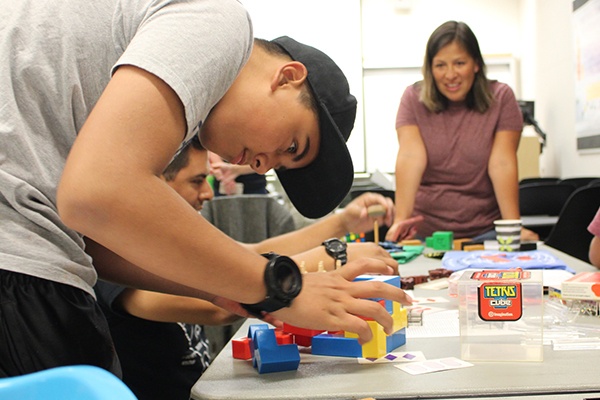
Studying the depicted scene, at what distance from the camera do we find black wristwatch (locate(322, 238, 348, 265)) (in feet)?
5.44

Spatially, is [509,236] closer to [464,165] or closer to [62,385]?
[464,165]

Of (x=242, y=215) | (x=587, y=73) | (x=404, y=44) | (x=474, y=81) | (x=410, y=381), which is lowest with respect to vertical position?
(x=410, y=381)

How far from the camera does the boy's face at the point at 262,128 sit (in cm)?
100

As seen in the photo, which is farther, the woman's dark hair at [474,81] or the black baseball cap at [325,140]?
the woman's dark hair at [474,81]

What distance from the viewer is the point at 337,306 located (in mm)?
1006

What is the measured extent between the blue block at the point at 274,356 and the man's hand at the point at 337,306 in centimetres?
6

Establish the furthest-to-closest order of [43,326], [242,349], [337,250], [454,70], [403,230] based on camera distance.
Answer: [454,70]
[403,230]
[337,250]
[242,349]
[43,326]

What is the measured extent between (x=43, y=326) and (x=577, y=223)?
2694mm

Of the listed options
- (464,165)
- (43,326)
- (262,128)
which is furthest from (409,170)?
(43,326)

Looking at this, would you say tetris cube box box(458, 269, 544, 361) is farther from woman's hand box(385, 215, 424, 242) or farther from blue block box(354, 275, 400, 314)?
woman's hand box(385, 215, 424, 242)

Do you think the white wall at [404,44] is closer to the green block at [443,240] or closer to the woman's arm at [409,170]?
the woman's arm at [409,170]

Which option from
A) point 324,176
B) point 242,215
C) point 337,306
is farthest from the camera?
point 242,215

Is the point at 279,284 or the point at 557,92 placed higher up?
the point at 557,92

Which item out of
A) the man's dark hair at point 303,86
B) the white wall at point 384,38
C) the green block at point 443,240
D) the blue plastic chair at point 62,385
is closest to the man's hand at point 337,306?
the man's dark hair at point 303,86
